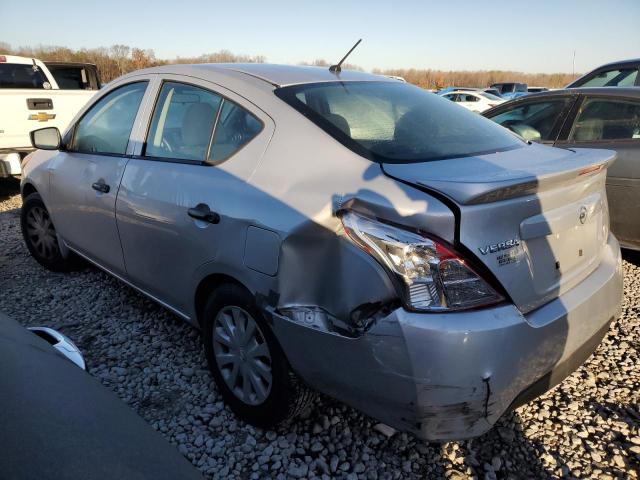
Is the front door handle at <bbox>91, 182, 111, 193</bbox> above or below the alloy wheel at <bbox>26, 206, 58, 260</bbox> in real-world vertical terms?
above

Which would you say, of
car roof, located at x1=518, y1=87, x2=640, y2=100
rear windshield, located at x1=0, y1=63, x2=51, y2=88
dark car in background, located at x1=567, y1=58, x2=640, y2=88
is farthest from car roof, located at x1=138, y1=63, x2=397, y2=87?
rear windshield, located at x1=0, y1=63, x2=51, y2=88

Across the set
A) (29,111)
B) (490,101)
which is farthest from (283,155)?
(490,101)

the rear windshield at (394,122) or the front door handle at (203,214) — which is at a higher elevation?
the rear windshield at (394,122)

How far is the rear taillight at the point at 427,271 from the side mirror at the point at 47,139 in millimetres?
2976

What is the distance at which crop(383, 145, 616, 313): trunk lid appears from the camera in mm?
1622

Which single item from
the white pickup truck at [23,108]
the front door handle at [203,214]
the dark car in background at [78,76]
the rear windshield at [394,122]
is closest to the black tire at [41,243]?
the front door handle at [203,214]

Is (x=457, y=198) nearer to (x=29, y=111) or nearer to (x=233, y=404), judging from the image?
(x=233, y=404)

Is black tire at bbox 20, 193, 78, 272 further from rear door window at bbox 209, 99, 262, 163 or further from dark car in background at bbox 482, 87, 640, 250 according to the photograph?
dark car in background at bbox 482, 87, 640, 250

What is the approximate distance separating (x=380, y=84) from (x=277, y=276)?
1444 millimetres

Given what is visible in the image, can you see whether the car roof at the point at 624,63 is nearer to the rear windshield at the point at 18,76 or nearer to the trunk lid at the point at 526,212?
the trunk lid at the point at 526,212

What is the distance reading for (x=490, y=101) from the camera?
20688 millimetres

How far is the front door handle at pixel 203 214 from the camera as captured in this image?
216 cm

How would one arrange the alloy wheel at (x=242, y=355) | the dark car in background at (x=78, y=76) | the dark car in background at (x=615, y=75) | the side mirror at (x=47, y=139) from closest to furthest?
the alloy wheel at (x=242, y=355) → the side mirror at (x=47, y=139) → the dark car in background at (x=615, y=75) → the dark car in background at (x=78, y=76)

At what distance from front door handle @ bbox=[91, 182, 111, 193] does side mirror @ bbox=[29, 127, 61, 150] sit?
0.79 meters
